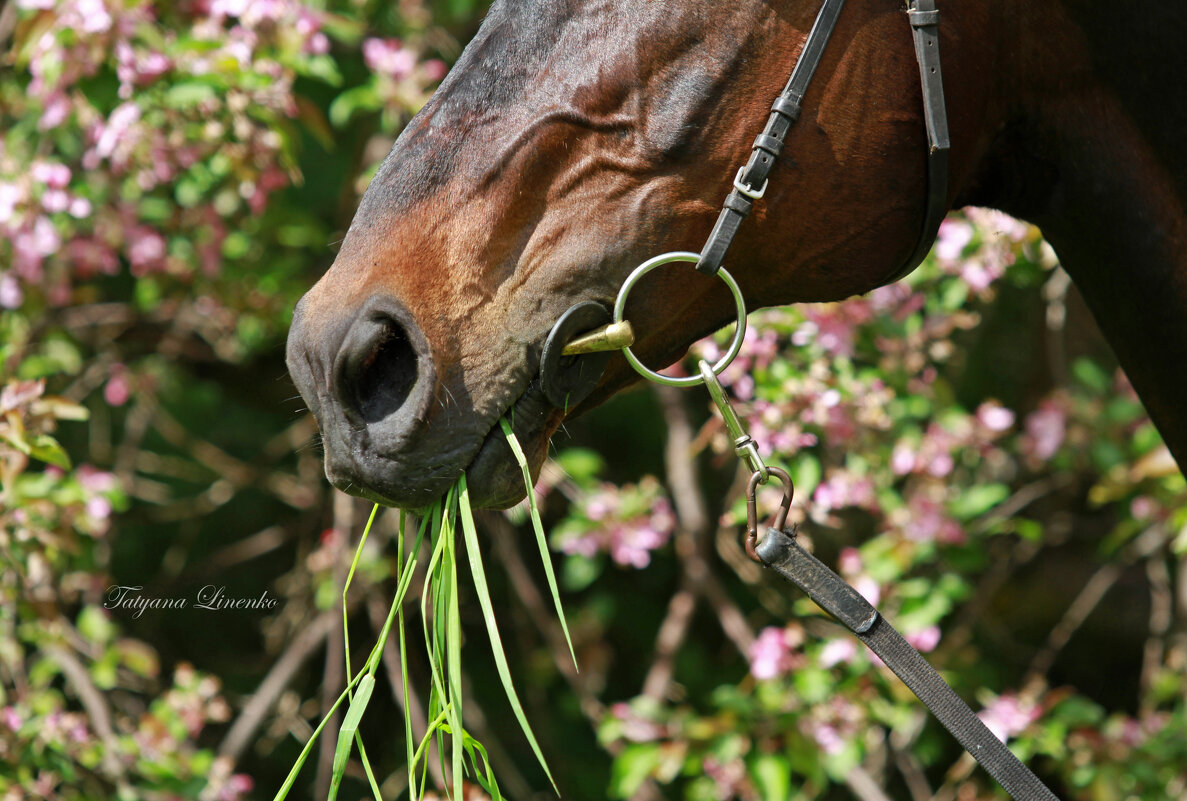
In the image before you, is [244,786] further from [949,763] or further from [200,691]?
[949,763]

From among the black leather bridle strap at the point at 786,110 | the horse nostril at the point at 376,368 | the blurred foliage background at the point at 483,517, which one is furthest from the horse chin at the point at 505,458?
the blurred foliage background at the point at 483,517

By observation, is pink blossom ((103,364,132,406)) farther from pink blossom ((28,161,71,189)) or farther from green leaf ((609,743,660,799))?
green leaf ((609,743,660,799))

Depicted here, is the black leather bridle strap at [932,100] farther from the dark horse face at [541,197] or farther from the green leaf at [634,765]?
the green leaf at [634,765]

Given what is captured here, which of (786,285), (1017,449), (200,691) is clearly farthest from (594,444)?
(786,285)

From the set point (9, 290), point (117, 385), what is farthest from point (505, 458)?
point (117, 385)

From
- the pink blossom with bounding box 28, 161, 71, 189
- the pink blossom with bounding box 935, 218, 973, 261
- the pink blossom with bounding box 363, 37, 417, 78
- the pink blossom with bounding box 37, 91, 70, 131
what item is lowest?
the pink blossom with bounding box 935, 218, 973, 261

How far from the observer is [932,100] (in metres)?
1.23

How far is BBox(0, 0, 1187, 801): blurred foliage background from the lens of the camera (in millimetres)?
2258

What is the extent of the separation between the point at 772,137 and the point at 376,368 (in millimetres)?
519

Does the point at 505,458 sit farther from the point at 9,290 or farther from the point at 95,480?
the point at 9,290

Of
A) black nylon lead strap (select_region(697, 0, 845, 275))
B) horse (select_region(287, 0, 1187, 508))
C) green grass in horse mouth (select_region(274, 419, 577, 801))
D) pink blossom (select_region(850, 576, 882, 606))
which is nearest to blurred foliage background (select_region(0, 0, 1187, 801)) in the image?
pink blossom (select_region(850, 576, 882, 606))

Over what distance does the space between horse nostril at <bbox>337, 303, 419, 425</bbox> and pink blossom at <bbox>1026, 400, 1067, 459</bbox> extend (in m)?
2.11

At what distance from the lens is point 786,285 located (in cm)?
132

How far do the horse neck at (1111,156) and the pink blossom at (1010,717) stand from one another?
1112 millimetres
